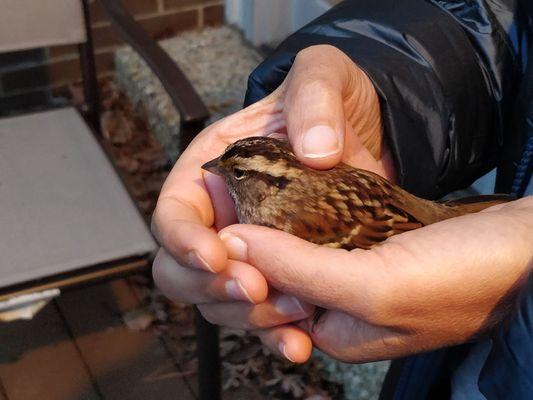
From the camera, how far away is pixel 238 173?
1.34 meters

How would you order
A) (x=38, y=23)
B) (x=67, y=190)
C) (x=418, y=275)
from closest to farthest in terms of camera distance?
(x=418, y=275) → (x=67, y=190) → (x=38, y=23)

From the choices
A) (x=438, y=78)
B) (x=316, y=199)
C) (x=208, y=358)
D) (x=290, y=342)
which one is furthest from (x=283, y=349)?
(x=208, y=358)

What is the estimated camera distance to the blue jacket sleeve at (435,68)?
1.43 m

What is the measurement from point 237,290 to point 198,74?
2.27 meters

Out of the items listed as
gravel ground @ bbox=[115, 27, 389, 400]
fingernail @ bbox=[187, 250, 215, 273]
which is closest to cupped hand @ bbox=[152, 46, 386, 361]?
fingernail @ bbox=[187, 250, 215, 273]

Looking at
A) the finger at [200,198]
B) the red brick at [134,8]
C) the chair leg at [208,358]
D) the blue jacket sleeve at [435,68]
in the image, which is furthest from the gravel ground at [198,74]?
the blue jacket sleeve at [435,68]

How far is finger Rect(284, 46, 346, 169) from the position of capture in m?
1.25

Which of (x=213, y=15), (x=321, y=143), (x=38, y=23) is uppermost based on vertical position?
(x=321, y=143)

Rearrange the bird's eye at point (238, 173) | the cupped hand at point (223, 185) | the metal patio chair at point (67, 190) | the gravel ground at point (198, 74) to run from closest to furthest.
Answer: the cupped hand at point (223, 185) → the bird's eye at point (238, 173) → the metal patio chair at point (67, 190) → the gravel ground at point (198, 74)

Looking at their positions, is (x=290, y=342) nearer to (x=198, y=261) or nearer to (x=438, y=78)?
(x=198, y=261)

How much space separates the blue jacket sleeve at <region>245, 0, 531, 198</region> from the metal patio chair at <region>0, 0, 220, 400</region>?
1.93ft

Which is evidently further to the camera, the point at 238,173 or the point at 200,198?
the point at 200,198

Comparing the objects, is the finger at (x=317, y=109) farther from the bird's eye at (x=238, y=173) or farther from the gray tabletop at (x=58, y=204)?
the gray tabletop at (x=58, y=204)

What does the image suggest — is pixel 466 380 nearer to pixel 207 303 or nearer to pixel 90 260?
pixel 207 303
